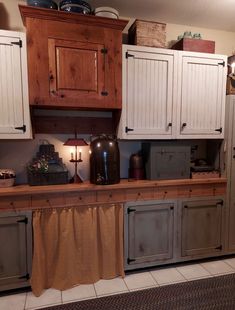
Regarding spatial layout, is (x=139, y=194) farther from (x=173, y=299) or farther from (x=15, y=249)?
(x=15, y=249)

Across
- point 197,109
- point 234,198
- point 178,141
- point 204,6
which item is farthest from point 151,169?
point 204,6

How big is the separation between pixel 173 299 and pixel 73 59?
224 cm

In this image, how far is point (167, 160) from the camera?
2.29 metres

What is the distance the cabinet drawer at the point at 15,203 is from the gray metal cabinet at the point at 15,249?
0.05 m

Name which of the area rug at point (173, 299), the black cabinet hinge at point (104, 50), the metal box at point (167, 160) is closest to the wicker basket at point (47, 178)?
the metal box at point (167, 160)

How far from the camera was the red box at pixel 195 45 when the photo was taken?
2275 millimetres

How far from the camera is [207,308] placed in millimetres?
1784

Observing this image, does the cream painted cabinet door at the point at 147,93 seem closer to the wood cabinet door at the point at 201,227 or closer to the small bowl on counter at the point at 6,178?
the wood cabinet door at the point at 201,227

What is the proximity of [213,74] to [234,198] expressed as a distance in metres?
1.37

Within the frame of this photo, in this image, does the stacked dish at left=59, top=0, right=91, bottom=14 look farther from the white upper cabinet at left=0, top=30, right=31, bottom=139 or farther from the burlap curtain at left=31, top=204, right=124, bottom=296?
the burlap curtain at left=31, top=204, right=124, bottom=296

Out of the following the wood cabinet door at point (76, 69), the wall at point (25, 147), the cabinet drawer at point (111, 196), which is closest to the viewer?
the wood cabinet door at point (76, 69)

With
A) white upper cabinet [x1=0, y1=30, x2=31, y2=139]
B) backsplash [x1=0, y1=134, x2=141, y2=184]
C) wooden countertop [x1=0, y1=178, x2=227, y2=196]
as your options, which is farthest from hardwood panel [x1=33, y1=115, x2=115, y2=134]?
wooden countertop [x1=0, y1=178, x2=227, y2=196]

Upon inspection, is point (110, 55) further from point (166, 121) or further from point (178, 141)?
point (178, 141)

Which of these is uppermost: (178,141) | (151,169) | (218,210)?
(178,141)
